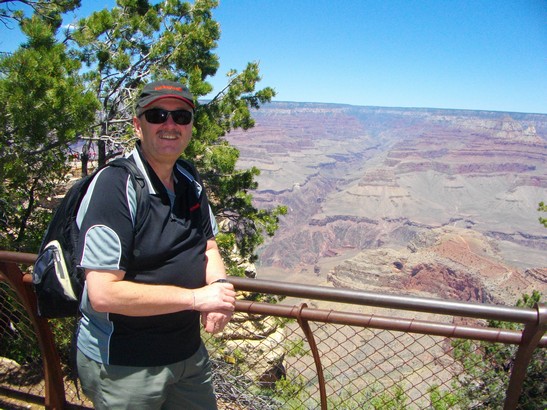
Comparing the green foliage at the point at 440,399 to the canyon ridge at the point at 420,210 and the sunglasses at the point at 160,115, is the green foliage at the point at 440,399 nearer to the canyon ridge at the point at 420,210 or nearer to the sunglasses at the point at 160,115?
the sunglasses at the point at 160,115

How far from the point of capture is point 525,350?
181 centimetres

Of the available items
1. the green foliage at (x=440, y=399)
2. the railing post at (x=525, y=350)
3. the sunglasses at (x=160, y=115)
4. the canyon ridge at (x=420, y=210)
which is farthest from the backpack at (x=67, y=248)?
the canyon ridge at (x=420, y=210)

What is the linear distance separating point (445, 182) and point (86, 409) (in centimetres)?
15451

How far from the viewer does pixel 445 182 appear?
145250 mm

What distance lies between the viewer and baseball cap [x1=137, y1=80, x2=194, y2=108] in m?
1.68

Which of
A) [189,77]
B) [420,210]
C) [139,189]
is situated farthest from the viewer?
[420,210]

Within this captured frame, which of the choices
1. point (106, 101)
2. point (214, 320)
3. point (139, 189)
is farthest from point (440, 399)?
point (106, 101)

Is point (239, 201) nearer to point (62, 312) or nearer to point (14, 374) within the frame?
point (14, 374)

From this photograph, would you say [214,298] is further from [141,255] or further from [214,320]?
[141,255]

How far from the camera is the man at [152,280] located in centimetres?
145

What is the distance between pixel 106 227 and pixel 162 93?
0.58 meters

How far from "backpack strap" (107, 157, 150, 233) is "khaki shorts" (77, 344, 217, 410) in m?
0.55

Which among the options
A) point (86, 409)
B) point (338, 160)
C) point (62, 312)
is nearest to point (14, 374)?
point (86, 409)

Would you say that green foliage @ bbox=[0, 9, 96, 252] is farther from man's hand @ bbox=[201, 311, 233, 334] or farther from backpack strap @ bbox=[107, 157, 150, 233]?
man's hand @ bbox=[201, 311, 233, 334]
